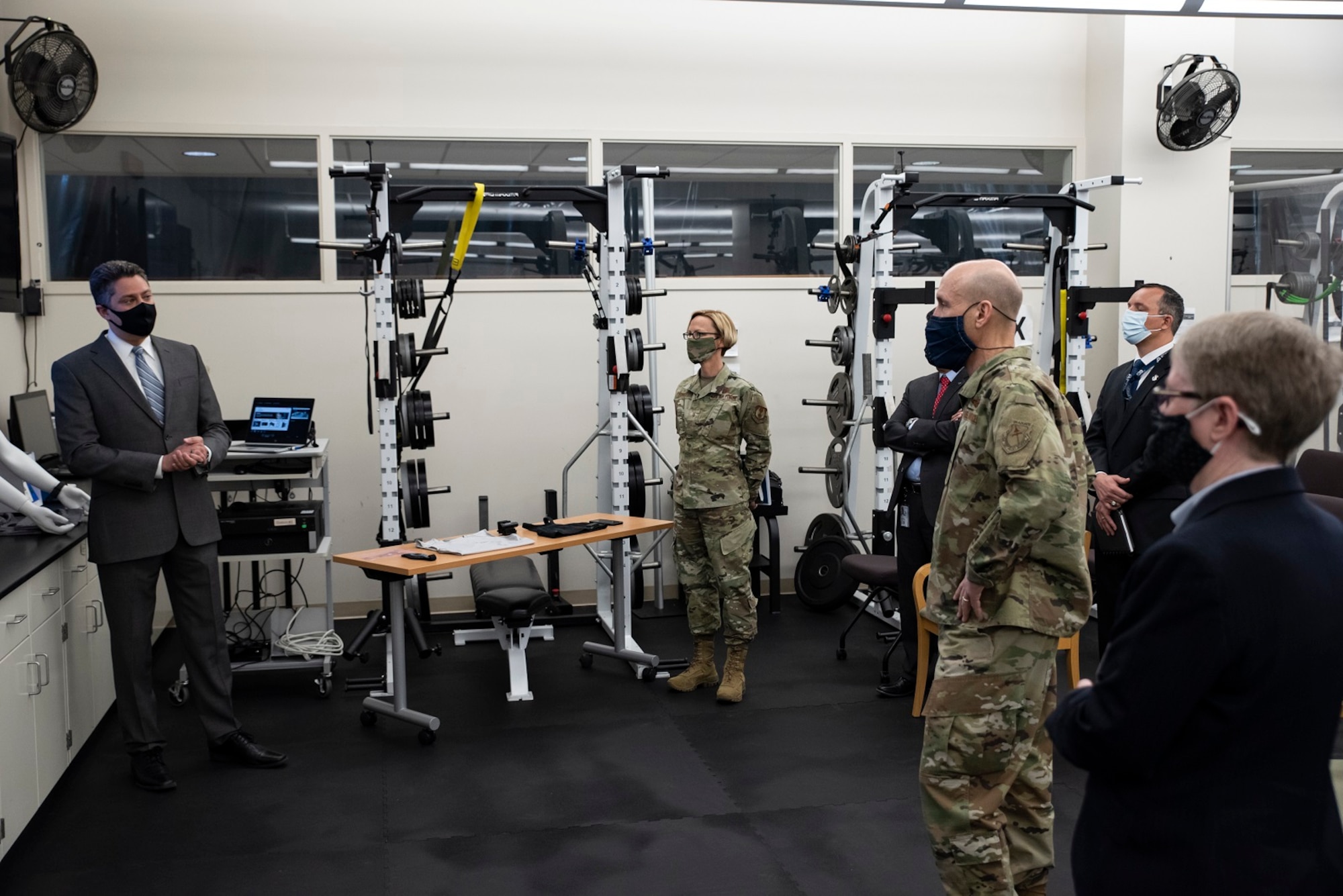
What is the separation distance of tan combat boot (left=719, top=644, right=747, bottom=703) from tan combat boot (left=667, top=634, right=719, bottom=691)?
17 cm

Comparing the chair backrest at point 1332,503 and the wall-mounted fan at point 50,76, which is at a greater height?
the wall-mounted fan at point 50,76

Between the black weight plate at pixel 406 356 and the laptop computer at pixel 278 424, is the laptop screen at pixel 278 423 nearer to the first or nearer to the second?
the laptop computer at pixel 278 424

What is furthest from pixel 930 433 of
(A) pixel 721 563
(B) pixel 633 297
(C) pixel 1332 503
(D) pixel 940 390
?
(B) pixel 633 297

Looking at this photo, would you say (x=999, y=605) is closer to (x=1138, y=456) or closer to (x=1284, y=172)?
(x=1138, y=456)

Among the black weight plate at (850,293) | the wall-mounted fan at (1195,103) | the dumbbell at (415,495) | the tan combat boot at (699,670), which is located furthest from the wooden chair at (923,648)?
the wall-mounted fan at (1195,103)

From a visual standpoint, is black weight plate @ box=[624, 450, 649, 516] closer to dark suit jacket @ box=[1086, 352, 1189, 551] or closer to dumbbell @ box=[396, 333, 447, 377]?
dumbbell @ box=[396, 333, 447, 377]

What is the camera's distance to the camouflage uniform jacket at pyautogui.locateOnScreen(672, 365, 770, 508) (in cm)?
459

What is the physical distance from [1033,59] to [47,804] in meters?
6.60

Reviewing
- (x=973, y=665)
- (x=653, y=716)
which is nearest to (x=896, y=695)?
(x=653, y=716)

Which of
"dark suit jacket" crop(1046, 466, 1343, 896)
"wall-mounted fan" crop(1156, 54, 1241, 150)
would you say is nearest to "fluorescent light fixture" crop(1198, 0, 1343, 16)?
"wall-mounted fan" crop(1156, 54, 1241, 150)

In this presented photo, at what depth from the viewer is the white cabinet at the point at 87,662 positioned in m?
3.84

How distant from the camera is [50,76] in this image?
536cm

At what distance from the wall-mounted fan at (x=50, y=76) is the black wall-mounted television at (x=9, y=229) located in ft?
0.72

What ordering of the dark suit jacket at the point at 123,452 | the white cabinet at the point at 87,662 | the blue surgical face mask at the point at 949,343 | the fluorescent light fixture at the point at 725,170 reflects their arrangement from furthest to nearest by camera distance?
the fluorescent light fixture at the point at 725,170 → the white cabinet at the point at 87,662 → the dark suit jacket at the point at 123,452 → the blue surgical face mask at the point at 949,343
